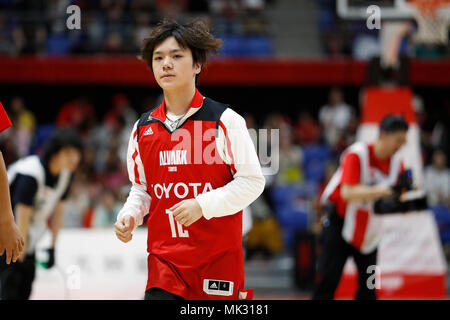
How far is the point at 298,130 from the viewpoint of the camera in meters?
13.7

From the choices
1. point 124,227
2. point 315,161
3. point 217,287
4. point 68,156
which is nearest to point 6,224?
Result: point 124,227

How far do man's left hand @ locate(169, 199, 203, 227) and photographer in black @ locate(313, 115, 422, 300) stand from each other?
2.52 meters

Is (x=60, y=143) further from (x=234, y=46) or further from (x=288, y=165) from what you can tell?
(x=234, y=46)

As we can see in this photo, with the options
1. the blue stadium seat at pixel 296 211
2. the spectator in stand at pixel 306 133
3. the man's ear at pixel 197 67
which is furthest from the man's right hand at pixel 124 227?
the spectator in stand at pixel 306 133

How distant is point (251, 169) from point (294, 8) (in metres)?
13.1

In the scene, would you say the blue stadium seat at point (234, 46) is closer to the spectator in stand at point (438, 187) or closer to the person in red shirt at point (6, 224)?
the spectator in stand at point (438, 187)

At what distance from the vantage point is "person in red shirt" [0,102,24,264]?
119 inches

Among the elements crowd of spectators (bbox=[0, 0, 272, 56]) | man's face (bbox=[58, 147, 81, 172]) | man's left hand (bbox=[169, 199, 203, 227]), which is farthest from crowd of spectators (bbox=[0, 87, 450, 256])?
man's left hand (bbox=[169, 199, 203, 227])

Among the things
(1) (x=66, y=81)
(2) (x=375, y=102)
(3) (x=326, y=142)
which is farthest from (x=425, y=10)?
(1) (x=66, y=81)

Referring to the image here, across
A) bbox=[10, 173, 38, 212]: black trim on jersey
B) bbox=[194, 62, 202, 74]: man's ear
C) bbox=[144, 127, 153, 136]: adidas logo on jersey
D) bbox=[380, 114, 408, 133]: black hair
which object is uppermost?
bbox=[194, 62, 202, 74]: man's ear

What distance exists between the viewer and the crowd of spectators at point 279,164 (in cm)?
1075

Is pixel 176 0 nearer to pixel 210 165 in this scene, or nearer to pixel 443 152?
pixel 443 152

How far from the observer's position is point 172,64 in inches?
133

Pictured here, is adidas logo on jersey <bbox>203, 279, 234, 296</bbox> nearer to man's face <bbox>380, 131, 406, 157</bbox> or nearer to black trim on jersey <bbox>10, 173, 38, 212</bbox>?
black trim on jersey <bbox>10, 173, 38, 212</bbox>
